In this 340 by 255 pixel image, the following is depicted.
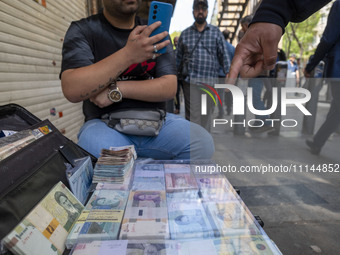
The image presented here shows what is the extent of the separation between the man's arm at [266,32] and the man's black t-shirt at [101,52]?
694 mm

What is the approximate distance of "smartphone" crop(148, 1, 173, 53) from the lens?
4.75 feet

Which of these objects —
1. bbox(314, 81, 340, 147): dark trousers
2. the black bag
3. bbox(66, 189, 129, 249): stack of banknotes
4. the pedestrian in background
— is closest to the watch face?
the black bag

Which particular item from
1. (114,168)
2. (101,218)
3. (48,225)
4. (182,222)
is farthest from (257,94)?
(48,225)

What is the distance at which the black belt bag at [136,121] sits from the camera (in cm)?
161

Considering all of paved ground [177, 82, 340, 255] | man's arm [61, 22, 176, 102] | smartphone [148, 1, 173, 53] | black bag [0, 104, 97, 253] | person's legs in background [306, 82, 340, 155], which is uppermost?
smartphone [148, 1, 173, 53]

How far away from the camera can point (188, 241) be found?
34.1 inches

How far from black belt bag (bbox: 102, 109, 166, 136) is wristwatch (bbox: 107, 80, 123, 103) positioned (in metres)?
0.08

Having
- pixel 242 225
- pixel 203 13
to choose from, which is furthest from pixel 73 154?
pixel 203 13

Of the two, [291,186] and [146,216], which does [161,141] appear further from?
[291,186]

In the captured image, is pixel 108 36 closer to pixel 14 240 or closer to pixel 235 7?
pixel 14 240

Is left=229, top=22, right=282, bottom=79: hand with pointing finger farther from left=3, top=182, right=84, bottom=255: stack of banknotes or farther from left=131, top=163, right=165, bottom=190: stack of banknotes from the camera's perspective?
left=3, top=182, right=84, bottom=255: stack of banknotes

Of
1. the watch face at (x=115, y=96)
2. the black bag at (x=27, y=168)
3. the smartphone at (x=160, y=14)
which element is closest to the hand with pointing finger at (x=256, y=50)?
the smartphone at (x=160, y=14)

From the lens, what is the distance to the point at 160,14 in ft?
4.81

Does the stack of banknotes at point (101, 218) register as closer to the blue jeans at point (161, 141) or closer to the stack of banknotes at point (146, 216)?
the stack of banknotes at point (146, 216)
